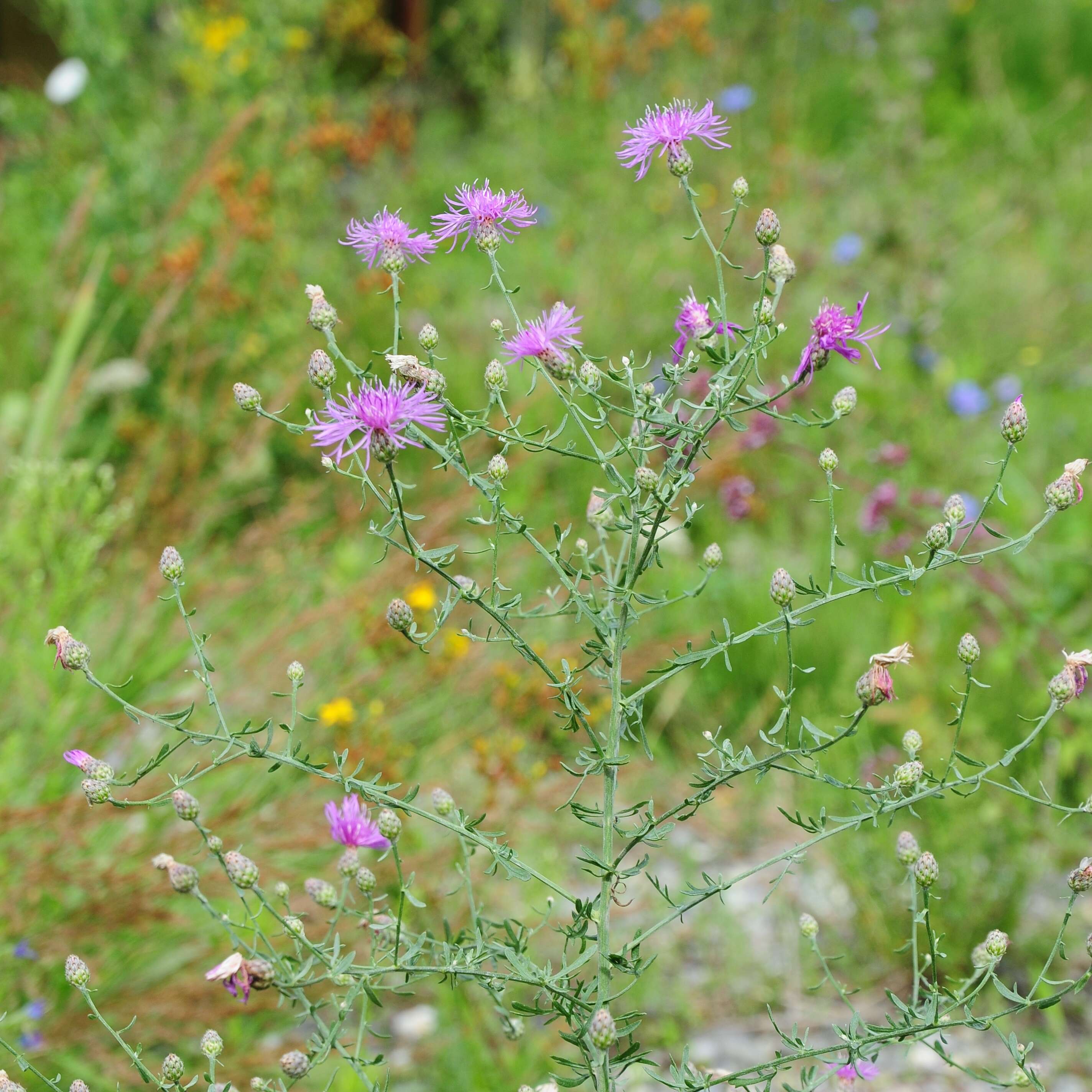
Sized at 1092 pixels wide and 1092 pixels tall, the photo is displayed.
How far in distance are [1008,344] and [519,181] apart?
2.21 meters

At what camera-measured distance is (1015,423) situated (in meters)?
0.99

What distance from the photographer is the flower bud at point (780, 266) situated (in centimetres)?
95

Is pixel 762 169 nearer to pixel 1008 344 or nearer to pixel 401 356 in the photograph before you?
pixel 1008 344

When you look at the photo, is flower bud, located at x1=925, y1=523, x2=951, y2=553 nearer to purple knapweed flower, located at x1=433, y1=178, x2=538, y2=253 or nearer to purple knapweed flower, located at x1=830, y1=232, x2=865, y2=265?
purple knapweed flower, located at x1=433, y1=178, x2=538, y2=253

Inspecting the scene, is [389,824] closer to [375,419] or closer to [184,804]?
[184,804]

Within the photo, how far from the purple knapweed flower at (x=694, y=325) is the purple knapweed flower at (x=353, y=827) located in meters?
0.47

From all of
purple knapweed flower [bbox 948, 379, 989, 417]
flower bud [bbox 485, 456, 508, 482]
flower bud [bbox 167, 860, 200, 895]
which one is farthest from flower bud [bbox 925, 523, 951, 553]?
purple knapweed flower [bbox 948, 379, 989, 417]

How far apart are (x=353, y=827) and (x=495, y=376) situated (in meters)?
0.40

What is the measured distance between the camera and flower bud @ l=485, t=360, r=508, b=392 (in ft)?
3.11

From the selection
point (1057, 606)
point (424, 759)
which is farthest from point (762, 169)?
point (424, 759)

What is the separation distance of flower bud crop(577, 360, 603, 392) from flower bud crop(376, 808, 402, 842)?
0.38m

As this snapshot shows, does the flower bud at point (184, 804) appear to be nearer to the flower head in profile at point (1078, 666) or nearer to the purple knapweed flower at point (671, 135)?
the purple knapweed flower at point (671, 135)

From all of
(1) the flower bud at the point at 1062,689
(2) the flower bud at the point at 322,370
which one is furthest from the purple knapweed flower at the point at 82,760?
(1) the flower bud at the point at 1062,689

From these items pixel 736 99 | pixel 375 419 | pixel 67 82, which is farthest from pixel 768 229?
pixel 736 99
